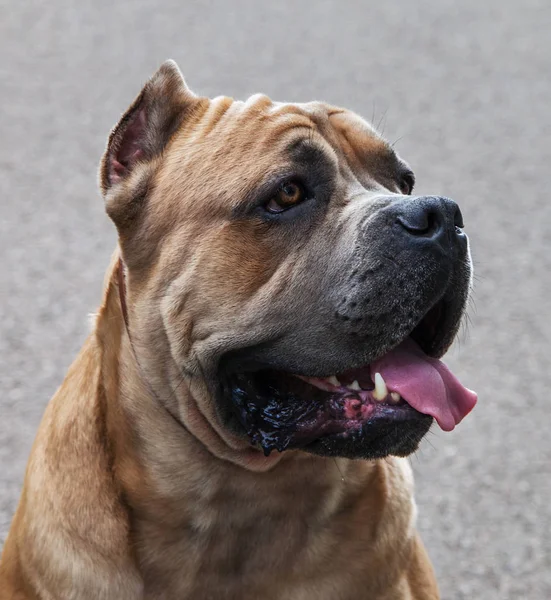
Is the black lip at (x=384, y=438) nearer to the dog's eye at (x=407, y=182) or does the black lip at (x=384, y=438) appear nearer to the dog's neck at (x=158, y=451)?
the dog's neck at (x=158, y=451)

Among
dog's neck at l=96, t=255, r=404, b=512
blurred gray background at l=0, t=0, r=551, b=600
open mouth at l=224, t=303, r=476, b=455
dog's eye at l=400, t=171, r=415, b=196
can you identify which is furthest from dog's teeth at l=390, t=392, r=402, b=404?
blurred gray background at l=0, t=0, r=551, b=600

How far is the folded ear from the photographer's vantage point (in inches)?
98.2

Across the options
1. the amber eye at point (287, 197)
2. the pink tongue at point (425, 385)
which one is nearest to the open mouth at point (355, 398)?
the pink tongue at point (425, 385)

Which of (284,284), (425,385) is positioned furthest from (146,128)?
(425,385)

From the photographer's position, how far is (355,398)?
7.56ft

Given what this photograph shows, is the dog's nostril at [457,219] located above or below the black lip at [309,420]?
above

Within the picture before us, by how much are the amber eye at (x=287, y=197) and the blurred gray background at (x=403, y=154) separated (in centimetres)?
182

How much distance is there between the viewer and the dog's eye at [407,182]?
272cm

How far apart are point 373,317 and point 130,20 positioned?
640 centimetres

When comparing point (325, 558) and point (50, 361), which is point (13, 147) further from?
point (325, 558)

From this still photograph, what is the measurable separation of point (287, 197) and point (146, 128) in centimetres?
46

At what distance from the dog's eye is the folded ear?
65cm

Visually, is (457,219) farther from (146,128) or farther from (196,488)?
(196,488)

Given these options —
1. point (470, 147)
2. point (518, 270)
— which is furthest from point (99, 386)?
point (470, 147)
